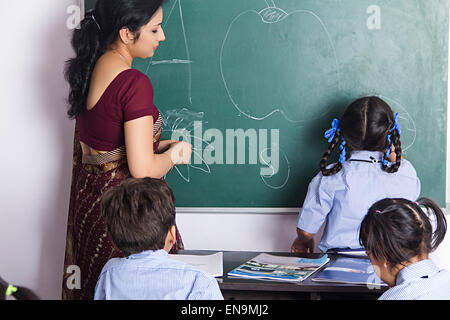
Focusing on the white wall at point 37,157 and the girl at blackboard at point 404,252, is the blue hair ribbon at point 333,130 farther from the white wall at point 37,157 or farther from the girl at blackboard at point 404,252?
the girl at blackboard at point 404,252

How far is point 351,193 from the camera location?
2279 millimetres

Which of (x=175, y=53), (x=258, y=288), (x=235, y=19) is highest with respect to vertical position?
(x=235, y=19)

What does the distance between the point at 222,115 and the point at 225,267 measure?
97 cm

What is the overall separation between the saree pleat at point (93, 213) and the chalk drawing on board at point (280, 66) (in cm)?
92

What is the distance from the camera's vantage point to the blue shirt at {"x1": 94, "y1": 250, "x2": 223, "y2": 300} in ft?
4.63

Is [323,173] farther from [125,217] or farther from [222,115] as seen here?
[125,217]

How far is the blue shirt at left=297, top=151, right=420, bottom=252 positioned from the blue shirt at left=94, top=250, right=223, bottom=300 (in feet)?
3.36

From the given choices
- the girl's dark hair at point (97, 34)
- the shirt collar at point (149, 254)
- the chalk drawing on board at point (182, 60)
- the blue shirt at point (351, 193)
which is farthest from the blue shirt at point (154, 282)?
the chalk drawing on board at point (182, 60)

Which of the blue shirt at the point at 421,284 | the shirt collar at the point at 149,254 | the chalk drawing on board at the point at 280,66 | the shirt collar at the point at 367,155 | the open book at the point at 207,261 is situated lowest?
the open book at the point at 207,261

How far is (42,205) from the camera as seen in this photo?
2982mm

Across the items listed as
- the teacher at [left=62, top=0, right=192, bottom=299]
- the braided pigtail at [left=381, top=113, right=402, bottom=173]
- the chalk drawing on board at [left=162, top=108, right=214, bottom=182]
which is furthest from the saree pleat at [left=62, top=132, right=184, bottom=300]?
the braided pigtail at [left=381, top=113, right=402, bottom=173]

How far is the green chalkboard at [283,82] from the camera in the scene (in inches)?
103

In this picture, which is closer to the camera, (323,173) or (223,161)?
(323,173)

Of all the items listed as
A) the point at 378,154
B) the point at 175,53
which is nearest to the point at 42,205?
the point at 175,53
